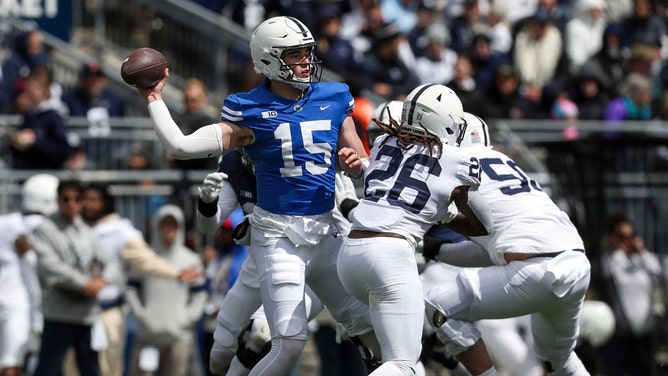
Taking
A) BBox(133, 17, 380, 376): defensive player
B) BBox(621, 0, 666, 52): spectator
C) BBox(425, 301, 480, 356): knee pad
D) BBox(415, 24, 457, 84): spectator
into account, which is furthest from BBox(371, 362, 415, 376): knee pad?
BBox(621, 0, 666, 52): spectator

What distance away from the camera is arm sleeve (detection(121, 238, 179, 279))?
12.0 m

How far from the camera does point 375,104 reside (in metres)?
13.8

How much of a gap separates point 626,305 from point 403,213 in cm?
472

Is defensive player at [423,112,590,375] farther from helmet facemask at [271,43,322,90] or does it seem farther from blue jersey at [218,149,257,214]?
blue jersey at [218,149,257,214]

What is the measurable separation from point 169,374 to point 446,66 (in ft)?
16.7

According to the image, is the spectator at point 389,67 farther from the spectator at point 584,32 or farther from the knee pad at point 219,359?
the knee pad at point 219,359

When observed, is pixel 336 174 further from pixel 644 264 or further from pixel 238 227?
pixel 644 264

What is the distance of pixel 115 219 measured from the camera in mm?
12430

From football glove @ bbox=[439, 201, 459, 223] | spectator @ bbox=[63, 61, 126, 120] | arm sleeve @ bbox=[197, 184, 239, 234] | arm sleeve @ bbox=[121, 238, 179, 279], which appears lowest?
arm sleeve @ bbox=[121, 238, 179, 279]

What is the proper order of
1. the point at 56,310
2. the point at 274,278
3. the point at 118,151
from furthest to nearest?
the point at 118,151 → the point at 56,310 → the point at 274,278

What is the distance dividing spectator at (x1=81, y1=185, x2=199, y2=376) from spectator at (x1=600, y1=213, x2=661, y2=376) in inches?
132

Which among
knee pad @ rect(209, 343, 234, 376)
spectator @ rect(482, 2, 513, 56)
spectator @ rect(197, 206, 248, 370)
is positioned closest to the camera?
knee pad @ rect(209, 343, 234, 376)

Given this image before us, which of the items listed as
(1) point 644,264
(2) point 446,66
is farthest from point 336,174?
(2) point 446,66

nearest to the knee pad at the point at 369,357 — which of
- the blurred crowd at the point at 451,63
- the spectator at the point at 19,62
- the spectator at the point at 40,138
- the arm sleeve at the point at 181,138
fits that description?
the arm sleeve at the point at 181,138
